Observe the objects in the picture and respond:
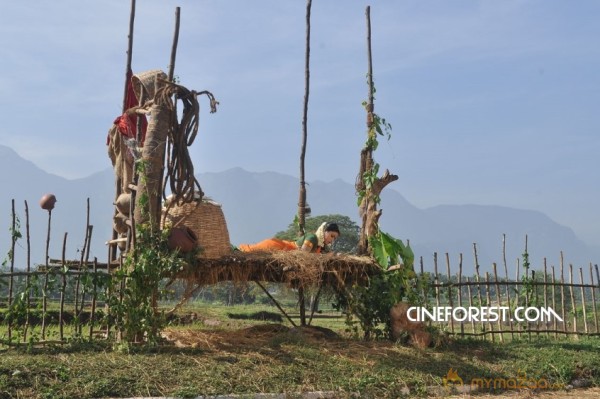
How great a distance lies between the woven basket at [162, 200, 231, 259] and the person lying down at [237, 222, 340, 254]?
1.01 meters

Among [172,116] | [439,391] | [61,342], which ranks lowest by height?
[439,391]

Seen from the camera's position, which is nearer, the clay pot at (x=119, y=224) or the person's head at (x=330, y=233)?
the clay pot at (x=119, y=224)

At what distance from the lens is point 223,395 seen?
6.31 m

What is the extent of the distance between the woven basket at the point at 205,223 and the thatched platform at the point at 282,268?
13cm

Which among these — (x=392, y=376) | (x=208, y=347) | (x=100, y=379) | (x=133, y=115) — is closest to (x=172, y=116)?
(x=133, y=115)

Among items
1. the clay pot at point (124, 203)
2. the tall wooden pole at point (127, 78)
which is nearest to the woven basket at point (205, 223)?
the clay pot at point (124, 203)

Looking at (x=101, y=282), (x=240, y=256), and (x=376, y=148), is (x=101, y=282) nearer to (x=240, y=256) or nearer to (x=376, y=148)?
(x=240, y=256)

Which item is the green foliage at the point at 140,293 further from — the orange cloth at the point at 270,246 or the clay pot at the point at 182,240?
the orange cloth at the point at 270,246

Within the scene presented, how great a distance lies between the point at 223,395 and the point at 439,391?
85.3 inches

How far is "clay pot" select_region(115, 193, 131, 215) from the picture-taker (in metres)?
8.66

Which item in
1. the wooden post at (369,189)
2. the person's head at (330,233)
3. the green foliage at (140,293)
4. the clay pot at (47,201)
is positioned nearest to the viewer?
the green foliage at (140,293)

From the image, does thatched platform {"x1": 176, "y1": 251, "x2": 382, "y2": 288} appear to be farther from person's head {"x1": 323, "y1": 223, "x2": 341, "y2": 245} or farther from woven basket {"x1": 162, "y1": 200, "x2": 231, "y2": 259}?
person's head {"x1": 323, "y1": 223, "x2": 341, "y2": 245}

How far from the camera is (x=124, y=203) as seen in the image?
28.5ft

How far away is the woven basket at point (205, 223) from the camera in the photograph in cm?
850
